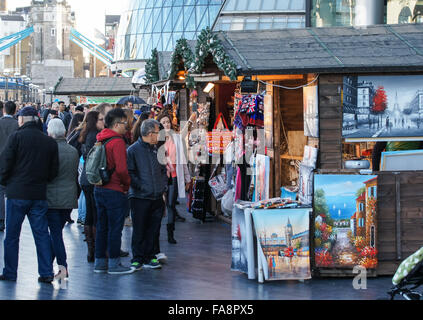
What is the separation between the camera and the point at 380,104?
358 inches

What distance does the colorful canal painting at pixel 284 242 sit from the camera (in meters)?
8.50

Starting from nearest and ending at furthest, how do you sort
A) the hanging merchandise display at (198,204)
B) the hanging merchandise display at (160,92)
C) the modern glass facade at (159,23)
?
the hanging merchandise display at (198,204), the hanging merchandise display at (160,92), the modern glass facade at (159,23)

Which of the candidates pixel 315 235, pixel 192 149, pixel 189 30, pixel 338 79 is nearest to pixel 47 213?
pixel 315 235

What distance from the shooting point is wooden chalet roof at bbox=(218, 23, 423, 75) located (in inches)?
350

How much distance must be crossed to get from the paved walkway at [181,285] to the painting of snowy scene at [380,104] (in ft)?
5.89

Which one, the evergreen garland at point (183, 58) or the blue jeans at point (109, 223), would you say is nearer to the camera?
the blue jeans at point (109, 223)

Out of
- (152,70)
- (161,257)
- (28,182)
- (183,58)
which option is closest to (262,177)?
(161,257)

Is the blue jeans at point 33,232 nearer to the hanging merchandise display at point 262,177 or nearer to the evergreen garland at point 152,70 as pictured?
the hanging merchandise display at point 262,177

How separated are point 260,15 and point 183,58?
83.8 ft

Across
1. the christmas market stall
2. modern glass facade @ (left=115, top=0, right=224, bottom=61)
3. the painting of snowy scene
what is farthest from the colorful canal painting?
modern glass facade @ (left=115, top=0, right=224, bottom=61)

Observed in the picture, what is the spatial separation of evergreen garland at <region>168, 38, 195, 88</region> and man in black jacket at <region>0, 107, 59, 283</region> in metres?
3.48

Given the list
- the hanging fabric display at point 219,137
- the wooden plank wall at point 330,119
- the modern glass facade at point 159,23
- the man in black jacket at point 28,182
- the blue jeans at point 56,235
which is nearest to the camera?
the man in black jacket at point 28,182

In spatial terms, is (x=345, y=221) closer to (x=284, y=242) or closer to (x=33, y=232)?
(x=284, y=242)

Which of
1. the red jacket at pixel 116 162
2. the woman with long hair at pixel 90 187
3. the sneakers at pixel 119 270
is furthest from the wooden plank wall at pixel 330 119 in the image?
the woman with long hair at pixel 90 187
